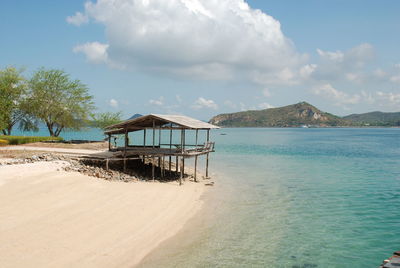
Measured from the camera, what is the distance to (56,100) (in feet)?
116

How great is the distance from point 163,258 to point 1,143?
24019 millimetres

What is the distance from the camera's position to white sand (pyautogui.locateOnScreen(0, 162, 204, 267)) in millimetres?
9414

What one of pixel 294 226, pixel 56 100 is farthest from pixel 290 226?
pixel 56 100

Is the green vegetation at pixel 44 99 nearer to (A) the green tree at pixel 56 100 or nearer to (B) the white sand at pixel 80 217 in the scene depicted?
(A) the green tree at pixel 56 100

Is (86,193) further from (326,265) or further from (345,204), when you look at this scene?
(345,204)

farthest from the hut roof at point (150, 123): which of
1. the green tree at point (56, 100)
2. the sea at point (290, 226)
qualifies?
the green tree at point (56, 100)

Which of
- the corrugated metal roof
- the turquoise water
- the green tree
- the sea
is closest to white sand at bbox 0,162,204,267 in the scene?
the sea

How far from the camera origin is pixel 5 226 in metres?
10.7

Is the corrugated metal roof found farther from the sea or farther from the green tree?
the green tree

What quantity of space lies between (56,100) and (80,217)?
86.6 ft

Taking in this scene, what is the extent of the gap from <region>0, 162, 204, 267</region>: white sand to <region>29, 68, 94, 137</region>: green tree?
18020mm

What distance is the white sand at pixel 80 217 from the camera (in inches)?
371

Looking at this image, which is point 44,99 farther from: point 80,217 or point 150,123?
point 80,217

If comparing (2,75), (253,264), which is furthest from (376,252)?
(2,75)
